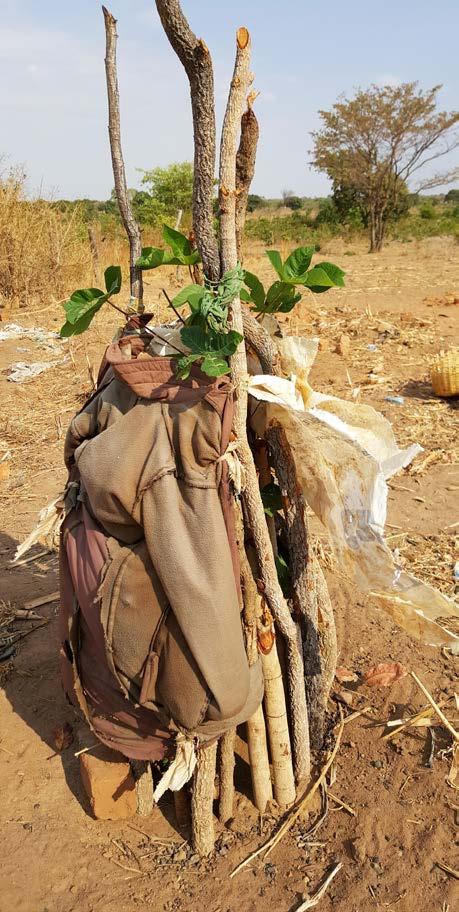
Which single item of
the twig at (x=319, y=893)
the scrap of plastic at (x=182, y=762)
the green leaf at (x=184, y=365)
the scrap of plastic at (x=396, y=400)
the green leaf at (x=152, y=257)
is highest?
the green leaf at (x=152, y=257)

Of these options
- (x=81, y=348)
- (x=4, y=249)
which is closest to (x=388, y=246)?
(x=4, y=249)

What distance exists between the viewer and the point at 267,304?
2053mm

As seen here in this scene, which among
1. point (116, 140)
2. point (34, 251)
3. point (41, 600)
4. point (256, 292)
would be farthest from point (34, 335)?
point (256, 292)

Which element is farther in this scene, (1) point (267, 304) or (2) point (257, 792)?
(2) point (257, 792)

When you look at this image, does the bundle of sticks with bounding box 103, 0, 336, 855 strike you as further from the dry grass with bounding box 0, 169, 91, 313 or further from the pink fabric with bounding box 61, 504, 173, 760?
the dry grass with bounding box 0, 169, 91, 313

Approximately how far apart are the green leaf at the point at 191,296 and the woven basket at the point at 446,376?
17.6 ft

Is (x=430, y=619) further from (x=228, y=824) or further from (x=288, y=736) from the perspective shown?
(x=228, y=824)

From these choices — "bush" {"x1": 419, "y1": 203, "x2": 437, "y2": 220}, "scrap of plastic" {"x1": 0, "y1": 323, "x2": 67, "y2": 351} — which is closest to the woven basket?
"scrap of plastic" {"x1": 0, "y1": 323, "x2": 67, "y2": 351}

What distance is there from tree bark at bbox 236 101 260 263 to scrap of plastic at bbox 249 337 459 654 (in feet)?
1.45

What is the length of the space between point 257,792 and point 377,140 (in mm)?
21206

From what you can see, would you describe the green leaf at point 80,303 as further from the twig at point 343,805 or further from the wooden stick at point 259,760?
the twig at point 343,805

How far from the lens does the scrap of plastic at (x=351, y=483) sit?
6.51 ft

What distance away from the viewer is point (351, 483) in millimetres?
2012

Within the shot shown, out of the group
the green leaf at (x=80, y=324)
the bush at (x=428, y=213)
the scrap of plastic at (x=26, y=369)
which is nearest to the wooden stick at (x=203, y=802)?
the green leaf at (x=80, y=324)
